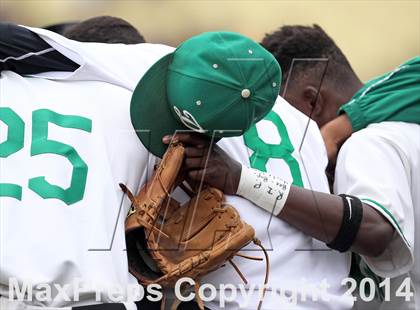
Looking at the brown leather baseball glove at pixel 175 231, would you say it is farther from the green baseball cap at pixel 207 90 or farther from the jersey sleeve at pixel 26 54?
the jersey sleeve at pixel 26 54

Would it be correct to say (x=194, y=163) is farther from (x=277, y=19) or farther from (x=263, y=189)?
(x=277, y=19)

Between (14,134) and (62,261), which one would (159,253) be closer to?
(62,261)

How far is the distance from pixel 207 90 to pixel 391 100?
0.78 metres

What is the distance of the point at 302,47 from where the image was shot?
294cm

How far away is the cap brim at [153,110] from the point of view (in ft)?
6.31

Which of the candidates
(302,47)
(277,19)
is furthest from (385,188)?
(277,19)

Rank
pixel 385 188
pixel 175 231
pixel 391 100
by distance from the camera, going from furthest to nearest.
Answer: pixel 391 100
pixel 385 188
pixel 175 231

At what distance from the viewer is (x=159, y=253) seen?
1.85 m

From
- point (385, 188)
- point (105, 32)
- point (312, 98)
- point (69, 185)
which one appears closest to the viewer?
point (69, 185)

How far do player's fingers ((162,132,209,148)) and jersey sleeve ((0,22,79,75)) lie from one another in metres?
0.32

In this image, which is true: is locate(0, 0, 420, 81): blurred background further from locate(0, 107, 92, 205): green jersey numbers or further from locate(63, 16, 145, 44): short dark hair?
locate(0, 107, 92, 205): green jersey numbers

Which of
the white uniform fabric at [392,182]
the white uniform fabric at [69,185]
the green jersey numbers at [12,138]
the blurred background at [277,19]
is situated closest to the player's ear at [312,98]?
the white uniform fabric at [392,182]

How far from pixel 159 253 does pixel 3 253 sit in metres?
0.35

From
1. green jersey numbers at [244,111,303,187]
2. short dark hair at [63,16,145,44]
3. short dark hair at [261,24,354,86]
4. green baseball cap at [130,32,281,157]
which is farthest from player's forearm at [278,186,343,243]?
short dark hair at [63,16,145,44]
